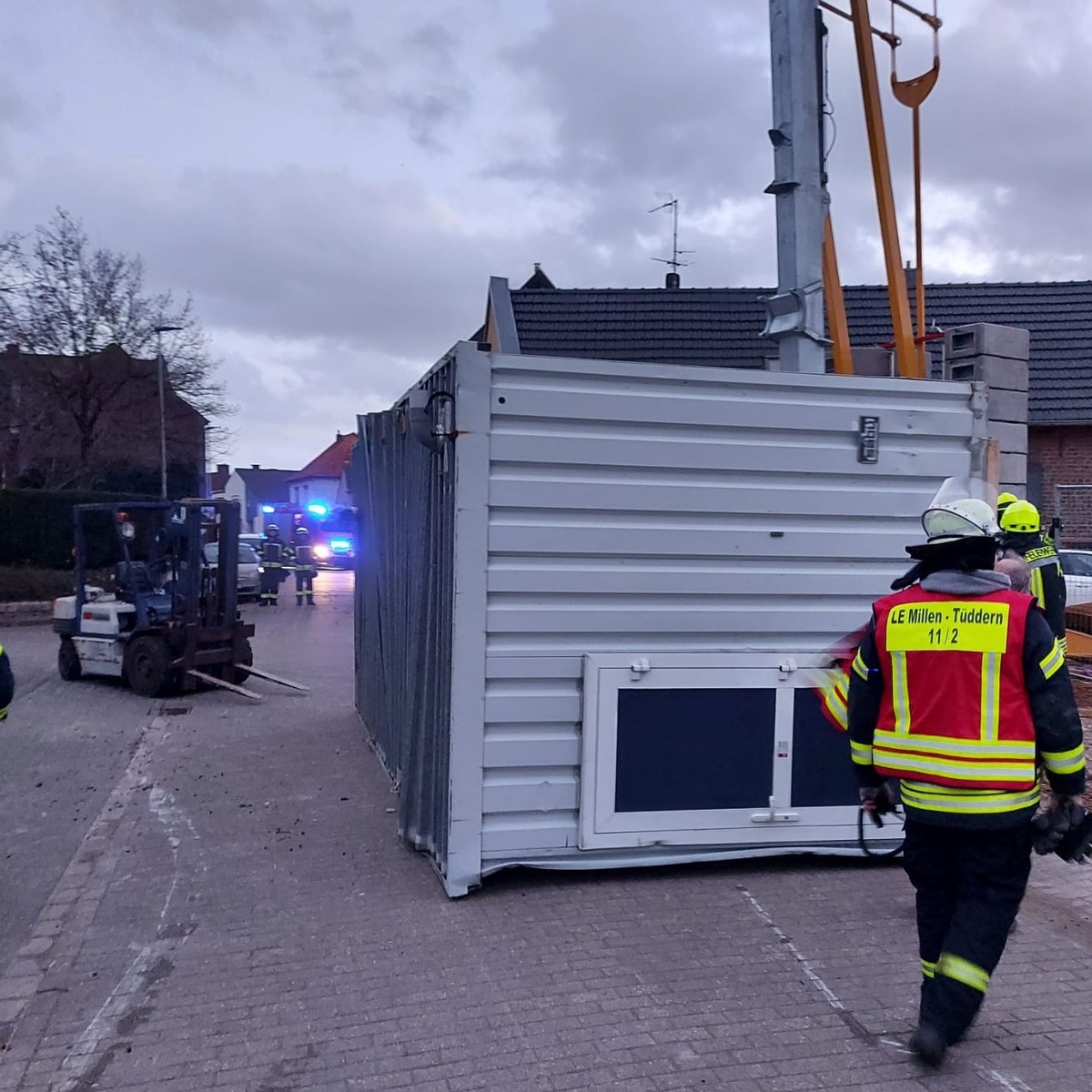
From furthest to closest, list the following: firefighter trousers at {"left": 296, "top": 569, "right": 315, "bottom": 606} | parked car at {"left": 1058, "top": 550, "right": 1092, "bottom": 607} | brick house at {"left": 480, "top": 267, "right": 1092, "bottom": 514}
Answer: firefighter trousers at {"left": 296, "top": 569, "right": 315, "bottom": 606} → brick house at {"left": 480, "top": 267, "right": 1092, "bottom": 514} → parked car at {"left": 1058, "top": 550, "right": 1092, "bottom": 607}

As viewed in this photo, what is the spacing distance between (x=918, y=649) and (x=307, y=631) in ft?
52.7

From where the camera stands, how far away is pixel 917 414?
540 cm

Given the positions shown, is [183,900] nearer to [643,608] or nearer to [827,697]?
[643,608]

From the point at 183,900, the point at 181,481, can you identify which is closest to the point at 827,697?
the point at 183,900

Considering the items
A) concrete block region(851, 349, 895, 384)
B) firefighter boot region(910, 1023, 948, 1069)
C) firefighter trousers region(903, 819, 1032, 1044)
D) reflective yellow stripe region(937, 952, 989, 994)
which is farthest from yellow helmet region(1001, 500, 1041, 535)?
concrete block region(851, 349, 895, 384)

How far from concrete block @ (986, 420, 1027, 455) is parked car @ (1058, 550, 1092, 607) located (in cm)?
1050

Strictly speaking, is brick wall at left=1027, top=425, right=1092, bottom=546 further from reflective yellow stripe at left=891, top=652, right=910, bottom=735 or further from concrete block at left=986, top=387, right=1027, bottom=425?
reflective yellow stripe at left=891, top=652, right=910, bottom=735

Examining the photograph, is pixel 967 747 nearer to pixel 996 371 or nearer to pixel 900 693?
pixel 900 693

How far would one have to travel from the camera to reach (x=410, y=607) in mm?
6191

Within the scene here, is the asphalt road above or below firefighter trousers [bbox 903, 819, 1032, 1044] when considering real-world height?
below

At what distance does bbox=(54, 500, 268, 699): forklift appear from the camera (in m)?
11.6

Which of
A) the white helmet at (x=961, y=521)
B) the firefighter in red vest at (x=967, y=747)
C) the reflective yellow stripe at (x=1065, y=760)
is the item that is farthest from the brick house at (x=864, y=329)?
the reflective yellow stripe at (x=1065, y=760)

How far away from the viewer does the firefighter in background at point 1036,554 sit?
5.28 meters

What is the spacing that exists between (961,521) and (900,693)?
1.99ft
